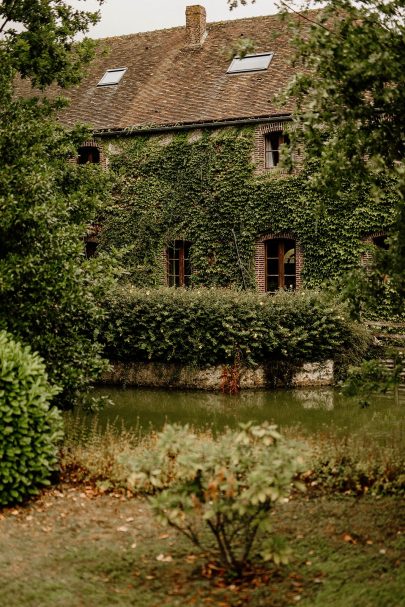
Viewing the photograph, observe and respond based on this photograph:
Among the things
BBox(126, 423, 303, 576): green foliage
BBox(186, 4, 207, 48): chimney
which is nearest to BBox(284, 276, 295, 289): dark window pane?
BBox(186, 4, 207, 48): chimney

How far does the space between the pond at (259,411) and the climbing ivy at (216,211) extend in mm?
6030

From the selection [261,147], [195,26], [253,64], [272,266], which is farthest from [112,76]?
[272,266]

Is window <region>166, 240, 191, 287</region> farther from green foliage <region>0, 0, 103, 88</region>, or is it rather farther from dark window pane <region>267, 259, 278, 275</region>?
green foliage <region>0, 0, 103, 88</region>

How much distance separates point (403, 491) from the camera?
7160mm

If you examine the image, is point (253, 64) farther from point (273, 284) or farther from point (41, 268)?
point (41, 268)

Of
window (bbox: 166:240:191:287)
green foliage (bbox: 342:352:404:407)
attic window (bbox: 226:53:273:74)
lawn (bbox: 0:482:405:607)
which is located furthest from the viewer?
attic window (bbox: 226:53:273:74)

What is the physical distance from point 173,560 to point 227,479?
1.21 meters

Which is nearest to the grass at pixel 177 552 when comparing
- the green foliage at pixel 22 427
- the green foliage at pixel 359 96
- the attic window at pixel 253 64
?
the green foliage at pixel 22 427

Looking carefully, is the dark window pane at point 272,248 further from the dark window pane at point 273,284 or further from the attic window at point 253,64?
the attic window at point 253,64

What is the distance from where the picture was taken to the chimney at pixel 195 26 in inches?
1001

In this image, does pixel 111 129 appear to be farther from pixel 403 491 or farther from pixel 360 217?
pixel 403 491

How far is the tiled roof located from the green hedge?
23.3 feet

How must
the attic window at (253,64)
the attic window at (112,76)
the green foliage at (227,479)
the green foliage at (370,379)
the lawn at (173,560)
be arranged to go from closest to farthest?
the green foliage at (227,479), the lawn at (173,560), the green foliage at (370,379), the attic window at (253,64), the attic window at (112,76)

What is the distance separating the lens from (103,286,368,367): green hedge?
1648 cm
